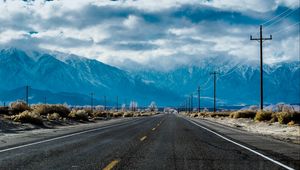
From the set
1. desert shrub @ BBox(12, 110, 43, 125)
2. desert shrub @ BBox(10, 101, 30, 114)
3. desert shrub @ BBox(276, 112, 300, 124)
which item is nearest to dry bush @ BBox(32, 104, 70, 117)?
desert shrub @ BBox(10, 101, 30, 114)

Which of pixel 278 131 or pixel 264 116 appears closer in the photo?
pixel 278 131

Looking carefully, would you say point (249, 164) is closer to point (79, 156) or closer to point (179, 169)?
point (179, 169)

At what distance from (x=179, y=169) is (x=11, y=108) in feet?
127

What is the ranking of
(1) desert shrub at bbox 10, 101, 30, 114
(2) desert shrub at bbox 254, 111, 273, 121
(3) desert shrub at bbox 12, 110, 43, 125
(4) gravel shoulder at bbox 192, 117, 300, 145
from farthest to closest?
(1) desert shrub at bbox 10, 101, 30, 114, (2) desert shrub at bbox 254, 111, 273, 121, (3) desert shrub at bbox 12, 110, 43, 125, (4) gravel shoulder at bbox 192, 117, 300, 145

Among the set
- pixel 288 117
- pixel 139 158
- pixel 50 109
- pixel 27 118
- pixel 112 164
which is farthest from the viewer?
pixel 50 109

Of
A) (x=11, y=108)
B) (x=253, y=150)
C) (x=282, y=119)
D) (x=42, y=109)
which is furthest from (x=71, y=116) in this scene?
(x=253, y=150)

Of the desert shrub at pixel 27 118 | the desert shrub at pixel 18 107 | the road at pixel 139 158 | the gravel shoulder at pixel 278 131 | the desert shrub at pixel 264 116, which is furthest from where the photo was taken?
the desert shrub at pixel 18 107

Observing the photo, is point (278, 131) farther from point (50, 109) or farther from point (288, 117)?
point (50, 109)

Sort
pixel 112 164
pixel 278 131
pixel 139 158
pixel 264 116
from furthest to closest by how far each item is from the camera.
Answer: pixel 264 116 → pixel 278 131 → pixel 139 158 → pixel 112 164

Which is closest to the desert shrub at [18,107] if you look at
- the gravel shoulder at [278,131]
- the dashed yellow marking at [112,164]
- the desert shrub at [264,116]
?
the gravel shoulder at [278,131]

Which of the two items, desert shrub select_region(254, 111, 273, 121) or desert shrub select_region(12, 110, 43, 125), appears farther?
A: desert shrub select_region(254, 111, 273, 121)

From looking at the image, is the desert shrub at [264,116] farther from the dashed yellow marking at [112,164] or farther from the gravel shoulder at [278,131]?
the dashed yellow marking at [112,164]

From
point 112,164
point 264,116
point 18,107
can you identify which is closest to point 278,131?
point 264,116

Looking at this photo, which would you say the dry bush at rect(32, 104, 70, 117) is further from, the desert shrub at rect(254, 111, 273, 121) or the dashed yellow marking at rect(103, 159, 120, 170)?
the dashed yellow marking at rect(103, 159, 120, 170)
